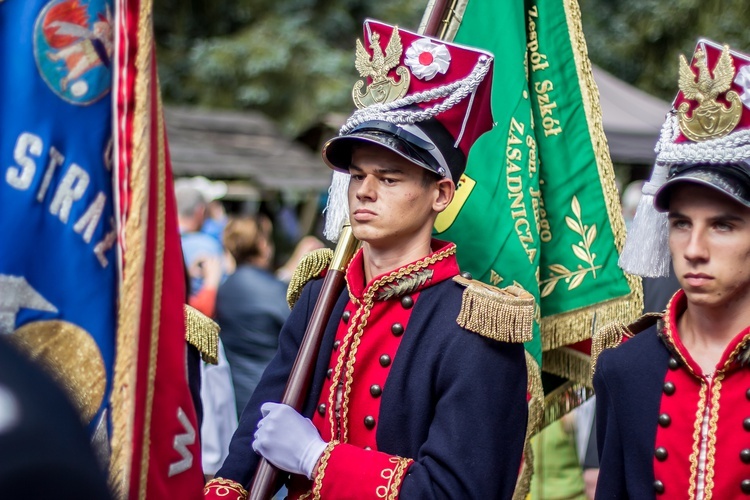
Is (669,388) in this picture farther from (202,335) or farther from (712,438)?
(202,335)

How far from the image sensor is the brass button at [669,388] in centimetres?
263

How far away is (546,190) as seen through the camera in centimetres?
364

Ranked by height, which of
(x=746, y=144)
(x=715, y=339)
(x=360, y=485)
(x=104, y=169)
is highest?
(x=746, y=144)

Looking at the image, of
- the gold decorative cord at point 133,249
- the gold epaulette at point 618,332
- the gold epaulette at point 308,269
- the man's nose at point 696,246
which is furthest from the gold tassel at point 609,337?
the gold decorative cord at point 133,249

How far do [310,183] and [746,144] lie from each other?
13.7m

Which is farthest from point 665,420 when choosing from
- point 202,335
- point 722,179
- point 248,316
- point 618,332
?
point 248,316

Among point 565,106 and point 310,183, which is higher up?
point 565,106

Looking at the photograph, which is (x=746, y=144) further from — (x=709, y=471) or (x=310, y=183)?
(x=310, y=183)

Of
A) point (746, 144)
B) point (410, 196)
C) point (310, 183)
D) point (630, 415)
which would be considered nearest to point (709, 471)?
point (630, 415)

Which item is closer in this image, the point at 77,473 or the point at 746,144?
the point at 77,473

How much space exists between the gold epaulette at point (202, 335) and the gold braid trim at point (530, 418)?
0.92 meters

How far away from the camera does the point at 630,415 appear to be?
267 centimetres

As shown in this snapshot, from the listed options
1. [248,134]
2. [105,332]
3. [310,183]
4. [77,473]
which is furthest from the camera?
[248,134]

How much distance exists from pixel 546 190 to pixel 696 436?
1.27m
